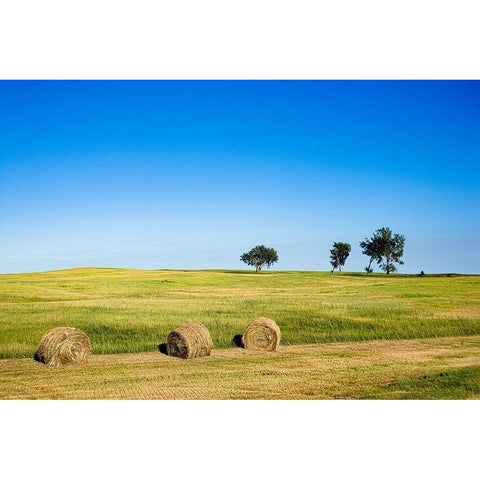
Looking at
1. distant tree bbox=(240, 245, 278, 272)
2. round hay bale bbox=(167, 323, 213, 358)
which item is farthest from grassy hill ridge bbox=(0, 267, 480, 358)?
distant tree bbox=(240, 245, 278, 272)

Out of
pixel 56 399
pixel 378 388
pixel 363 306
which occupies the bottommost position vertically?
pixel 56 399

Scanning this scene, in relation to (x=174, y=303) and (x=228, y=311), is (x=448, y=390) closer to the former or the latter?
(x=228, y=311)

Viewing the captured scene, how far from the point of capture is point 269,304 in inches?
559

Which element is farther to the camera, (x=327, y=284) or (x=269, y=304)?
(x=327, y=284)

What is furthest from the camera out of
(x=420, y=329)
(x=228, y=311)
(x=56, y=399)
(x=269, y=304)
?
(x=269, y=304)

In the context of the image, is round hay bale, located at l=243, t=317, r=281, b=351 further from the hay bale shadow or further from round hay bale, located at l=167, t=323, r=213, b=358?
round hay bale, located at l=167, t=323, r=213, b=358

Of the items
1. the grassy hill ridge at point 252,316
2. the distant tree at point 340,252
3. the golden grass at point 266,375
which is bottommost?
the golden grass at point 266,375

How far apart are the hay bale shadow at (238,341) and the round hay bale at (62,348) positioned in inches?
128

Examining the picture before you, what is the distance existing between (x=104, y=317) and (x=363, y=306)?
23.6 ft

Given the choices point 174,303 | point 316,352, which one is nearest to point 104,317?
point 174,303

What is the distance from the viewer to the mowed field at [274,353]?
23.4ft

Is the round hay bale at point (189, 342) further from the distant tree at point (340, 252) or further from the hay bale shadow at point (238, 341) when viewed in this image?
the distant tree at point (340, 252)

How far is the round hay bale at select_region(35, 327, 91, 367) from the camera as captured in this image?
8.60 meters

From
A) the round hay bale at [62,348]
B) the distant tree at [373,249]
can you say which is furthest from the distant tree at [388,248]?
the round hay bale at [62,348]
